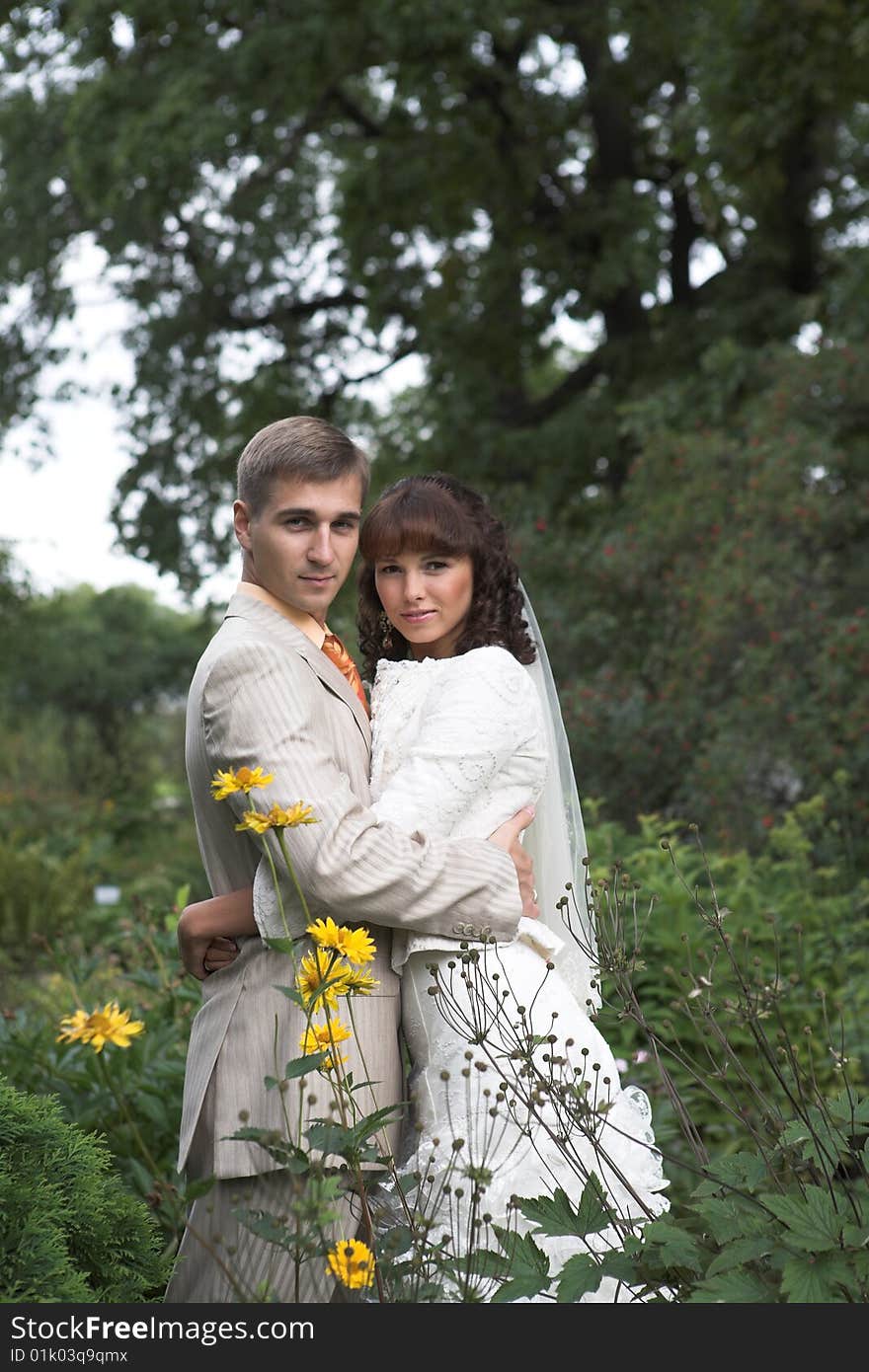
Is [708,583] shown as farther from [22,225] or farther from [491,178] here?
[22,225]

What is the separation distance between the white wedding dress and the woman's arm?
0.28 m

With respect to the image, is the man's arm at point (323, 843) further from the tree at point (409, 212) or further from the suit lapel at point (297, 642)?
the tree at point (409, 212)

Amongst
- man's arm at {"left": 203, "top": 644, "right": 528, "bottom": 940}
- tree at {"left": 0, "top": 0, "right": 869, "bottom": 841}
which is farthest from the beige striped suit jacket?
tree at {"left": 0, "top": 0, "right": 869, "bottom": 841}

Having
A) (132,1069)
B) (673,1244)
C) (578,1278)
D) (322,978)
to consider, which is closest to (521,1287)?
(578,1278)

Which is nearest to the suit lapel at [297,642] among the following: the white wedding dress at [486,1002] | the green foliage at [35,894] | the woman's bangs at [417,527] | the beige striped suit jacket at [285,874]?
the beige striped suit jacket at [285,874]

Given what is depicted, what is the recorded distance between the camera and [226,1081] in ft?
8.25

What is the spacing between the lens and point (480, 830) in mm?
2686

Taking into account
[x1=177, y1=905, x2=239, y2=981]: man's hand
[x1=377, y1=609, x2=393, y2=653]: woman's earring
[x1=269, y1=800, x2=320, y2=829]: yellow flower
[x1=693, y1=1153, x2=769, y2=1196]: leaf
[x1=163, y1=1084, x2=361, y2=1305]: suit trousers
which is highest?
[x1=377, y1=609, x2=393, y2=653]: woman's earring

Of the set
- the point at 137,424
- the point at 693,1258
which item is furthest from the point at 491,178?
the point at 693,1258

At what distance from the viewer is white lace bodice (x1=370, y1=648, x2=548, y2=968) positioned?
2576mm

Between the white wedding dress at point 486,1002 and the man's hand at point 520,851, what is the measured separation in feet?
0.07

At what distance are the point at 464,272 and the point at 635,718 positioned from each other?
23.2ft

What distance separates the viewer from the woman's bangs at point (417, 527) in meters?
2.85

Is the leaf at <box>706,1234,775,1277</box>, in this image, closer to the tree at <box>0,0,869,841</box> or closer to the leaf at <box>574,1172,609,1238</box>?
the leaf at <box>574,1172,609,1238</box>
